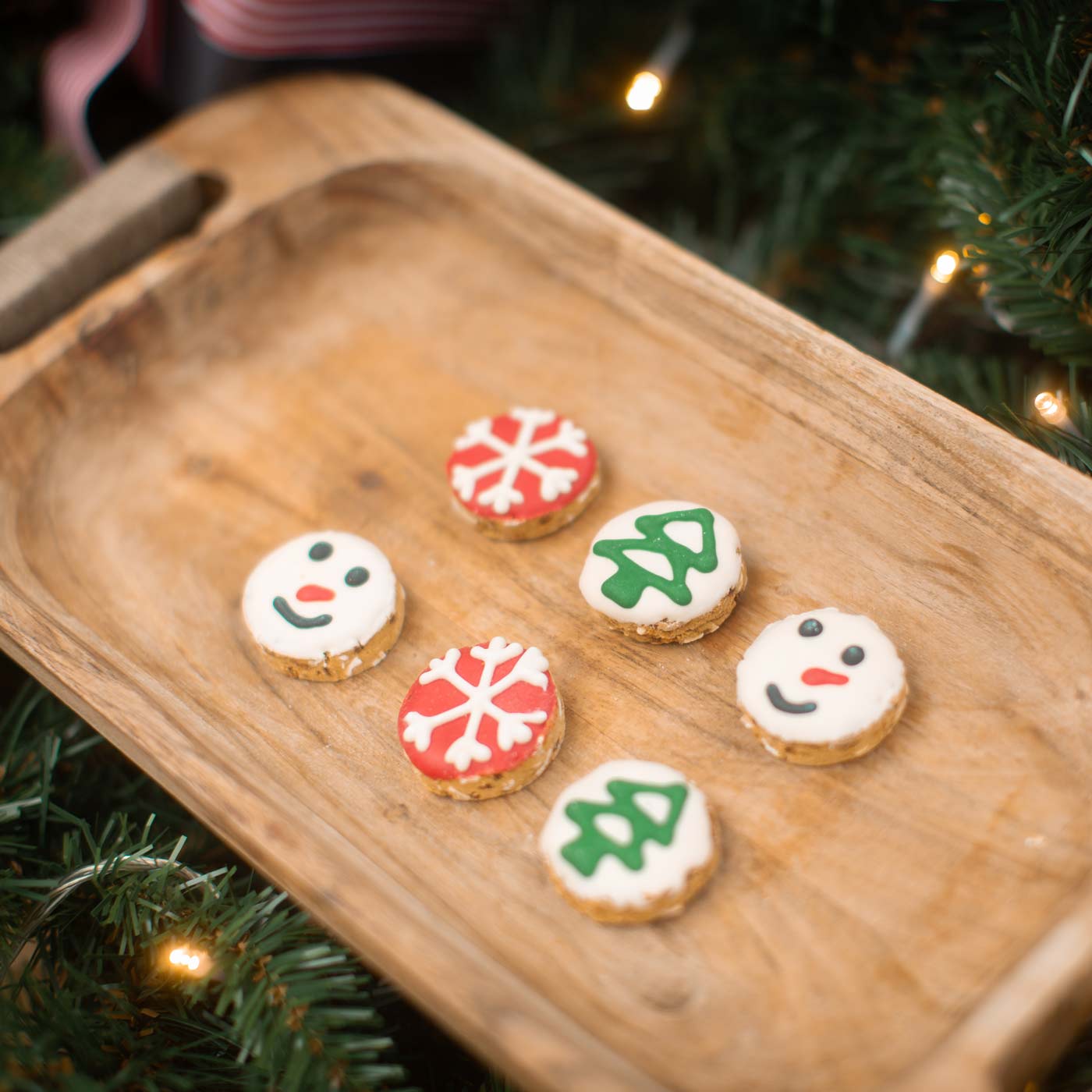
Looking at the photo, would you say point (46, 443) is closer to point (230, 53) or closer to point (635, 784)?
point (230, 53)

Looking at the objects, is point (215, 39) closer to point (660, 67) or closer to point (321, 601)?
point (660, 67)

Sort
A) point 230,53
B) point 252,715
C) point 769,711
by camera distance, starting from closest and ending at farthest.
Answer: point 769,711, point 252,715, point 230,53

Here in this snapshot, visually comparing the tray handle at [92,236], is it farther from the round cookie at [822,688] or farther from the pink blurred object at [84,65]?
the round cookie at [822,688]

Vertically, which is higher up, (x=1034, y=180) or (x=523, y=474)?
(x=1034, y=180)

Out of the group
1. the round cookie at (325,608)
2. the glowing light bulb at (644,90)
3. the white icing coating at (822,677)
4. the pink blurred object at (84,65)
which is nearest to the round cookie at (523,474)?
the round cookie at (325,608)

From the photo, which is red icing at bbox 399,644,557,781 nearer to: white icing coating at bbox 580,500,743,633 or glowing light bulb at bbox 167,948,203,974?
white icing coating at bbox 580,500,743,633

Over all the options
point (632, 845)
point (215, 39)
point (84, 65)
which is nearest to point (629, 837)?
point (632, 845)

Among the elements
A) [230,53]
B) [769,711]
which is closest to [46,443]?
[230,53]

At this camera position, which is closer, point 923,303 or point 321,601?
point 321,601
